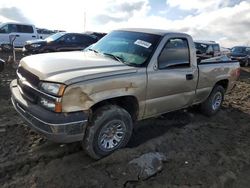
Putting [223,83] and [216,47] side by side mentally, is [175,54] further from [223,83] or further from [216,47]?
[216,47]

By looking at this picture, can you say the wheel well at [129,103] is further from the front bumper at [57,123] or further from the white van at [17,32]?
the white van at [17,32]

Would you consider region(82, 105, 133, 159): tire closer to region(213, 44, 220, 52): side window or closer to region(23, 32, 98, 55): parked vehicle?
region(23, 32, 98, 55): parked vehicle

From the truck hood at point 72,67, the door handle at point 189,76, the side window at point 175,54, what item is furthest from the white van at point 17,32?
the door handle at point 189,76

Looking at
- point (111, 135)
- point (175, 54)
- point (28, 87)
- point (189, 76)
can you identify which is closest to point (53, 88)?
point (28, 87)

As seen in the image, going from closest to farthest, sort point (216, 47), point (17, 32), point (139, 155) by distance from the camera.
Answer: point (139, 155) < point (216, 47) < point (17, 32)

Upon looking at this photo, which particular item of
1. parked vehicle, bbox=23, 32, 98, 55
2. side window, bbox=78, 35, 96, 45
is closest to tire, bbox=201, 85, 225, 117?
parked vehicle, bbox=23, 32, 98, 55

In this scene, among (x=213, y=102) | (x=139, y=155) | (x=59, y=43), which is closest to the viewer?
(x=139, y=155)

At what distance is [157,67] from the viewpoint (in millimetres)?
4777

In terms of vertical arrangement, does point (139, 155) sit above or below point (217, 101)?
below

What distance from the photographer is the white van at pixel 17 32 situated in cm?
1931

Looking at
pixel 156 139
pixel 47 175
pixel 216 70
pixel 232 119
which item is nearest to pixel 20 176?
pixel 47 175

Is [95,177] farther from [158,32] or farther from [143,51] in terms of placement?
[158,32]

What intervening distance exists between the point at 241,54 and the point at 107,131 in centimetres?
2131

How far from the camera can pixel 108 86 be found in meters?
4.06
